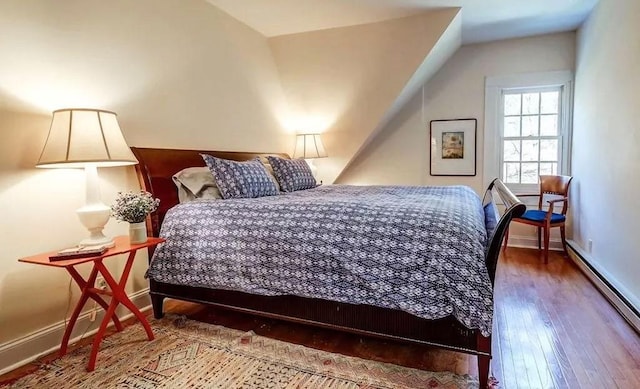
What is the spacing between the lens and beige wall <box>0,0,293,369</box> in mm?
1896

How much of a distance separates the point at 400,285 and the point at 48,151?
1.84 meters

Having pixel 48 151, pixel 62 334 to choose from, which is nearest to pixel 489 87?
pixel 48 151

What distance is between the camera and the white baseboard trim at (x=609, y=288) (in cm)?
223

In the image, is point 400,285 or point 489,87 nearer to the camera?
point 400,285

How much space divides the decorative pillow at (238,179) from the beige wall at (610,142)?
252 centimetres

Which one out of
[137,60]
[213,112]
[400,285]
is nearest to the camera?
[400,285]

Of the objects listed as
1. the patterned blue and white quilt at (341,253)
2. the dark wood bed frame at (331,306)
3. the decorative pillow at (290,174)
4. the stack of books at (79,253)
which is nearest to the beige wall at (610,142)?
the dark wood bed frame at (331,306)

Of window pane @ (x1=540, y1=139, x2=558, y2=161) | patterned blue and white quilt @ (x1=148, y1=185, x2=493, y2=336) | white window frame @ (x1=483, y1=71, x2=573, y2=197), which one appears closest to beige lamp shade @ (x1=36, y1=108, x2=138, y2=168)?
patterned blue and white quilt @ (x1=148, y1=185, x2=493, y2=336)

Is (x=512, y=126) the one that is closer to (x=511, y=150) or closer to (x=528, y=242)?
(x=511, y=150)

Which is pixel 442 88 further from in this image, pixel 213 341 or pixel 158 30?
pixel 213 341

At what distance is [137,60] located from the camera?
257cm

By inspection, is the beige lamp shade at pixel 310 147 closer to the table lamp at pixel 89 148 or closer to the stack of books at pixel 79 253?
the table lamp at pixel 89 148

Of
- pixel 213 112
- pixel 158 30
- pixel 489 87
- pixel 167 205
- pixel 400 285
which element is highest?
pixel 158 30

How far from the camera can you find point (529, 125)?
14.2ft
